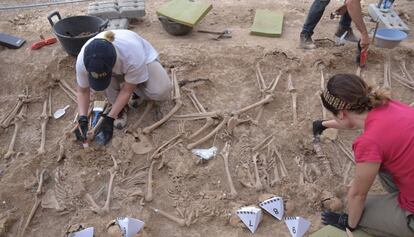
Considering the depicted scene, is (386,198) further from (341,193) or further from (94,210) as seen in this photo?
(94,210)

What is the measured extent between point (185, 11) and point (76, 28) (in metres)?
1.41

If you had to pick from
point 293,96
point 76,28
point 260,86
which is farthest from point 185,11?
point 293,96

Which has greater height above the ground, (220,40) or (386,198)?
(386,198)

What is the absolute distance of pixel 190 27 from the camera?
17.8ft

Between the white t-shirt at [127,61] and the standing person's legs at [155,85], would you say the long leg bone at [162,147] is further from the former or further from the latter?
the white t-shirt at [127,61]

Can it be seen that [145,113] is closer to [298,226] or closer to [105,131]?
[105,131]

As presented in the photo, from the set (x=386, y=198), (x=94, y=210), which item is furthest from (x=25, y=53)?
(x=386, y=198)

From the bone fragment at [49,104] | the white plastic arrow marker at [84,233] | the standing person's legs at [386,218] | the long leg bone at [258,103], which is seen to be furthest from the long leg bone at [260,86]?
the bone fragment at [49,104]

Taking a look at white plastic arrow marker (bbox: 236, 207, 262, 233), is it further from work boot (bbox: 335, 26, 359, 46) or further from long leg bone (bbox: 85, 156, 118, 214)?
work boot (bbox: 335, 26, 359, 46)

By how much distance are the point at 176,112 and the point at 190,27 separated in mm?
1700

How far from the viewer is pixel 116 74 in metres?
3.64

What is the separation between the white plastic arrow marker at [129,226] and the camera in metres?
2.96

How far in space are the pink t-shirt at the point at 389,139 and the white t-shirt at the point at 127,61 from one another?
1961mm

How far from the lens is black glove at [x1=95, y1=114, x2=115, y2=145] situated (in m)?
3.70
